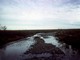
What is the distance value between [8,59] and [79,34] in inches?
127

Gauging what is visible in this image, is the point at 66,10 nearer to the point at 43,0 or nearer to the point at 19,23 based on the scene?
the point at 43,0


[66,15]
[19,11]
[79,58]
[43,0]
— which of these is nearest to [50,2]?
[43,0]

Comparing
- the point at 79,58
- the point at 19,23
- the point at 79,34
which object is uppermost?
A: the point at 19,23

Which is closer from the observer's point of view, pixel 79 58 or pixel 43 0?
pixel 43 0

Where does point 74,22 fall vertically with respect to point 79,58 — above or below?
above

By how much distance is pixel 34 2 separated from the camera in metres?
7.25

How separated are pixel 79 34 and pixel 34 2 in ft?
7.83

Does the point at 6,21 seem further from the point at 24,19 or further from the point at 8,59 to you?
the point at 8,59

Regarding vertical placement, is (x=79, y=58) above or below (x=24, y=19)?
below

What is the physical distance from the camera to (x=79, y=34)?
25.4ft

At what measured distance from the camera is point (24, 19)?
296 inches

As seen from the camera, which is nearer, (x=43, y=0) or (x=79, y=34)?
(x=43, y=0)

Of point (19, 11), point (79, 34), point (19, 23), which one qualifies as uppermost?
point (19, 11)

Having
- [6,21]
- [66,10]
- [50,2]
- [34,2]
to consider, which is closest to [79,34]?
[66,10]
